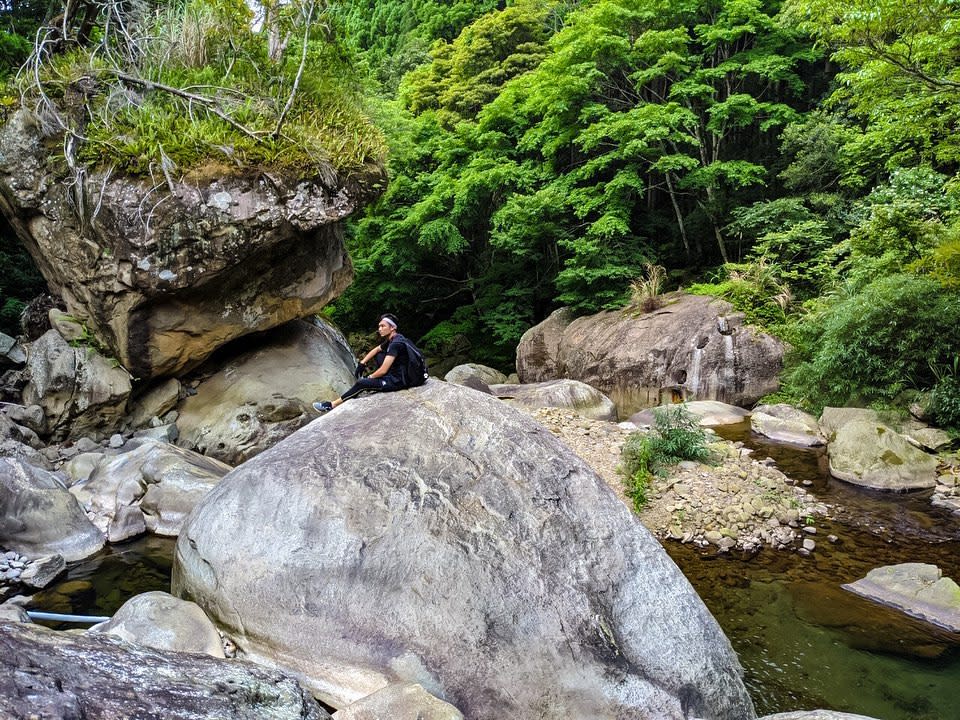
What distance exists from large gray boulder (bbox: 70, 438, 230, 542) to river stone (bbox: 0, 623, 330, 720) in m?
5.55

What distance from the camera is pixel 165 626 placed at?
439cm

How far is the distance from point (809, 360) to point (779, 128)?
8.98 metres

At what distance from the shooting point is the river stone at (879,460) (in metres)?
9.01

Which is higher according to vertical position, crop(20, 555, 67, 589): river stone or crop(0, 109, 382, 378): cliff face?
crop(0, 109, 382, 378): cliff face

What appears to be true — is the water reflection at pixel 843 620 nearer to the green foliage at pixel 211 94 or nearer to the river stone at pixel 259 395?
the river stone at pixel 259 395

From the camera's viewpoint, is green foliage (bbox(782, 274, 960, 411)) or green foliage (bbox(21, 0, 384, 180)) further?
green foliage (bbox(782, 274, 960, 411))

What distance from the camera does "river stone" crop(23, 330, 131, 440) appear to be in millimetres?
10164

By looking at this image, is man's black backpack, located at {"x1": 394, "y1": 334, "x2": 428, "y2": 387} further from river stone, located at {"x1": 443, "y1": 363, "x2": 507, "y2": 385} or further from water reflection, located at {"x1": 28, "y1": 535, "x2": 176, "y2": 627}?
river stone, located at {"x1": 443, "y1": 363, "x2": 507, "y2": 385}

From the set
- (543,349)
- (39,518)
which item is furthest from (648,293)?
(39,518)

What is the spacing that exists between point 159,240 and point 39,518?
4.61 meters

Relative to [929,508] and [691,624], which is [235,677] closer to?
[691,624]

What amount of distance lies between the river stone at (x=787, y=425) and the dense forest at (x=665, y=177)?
589 millimetres

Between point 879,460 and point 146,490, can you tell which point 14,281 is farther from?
point 879,460

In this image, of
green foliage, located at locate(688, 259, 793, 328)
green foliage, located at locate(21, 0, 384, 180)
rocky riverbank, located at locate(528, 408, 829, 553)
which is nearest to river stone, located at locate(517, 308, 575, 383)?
green foliage, located at locate(688, 259, 793, 328)
